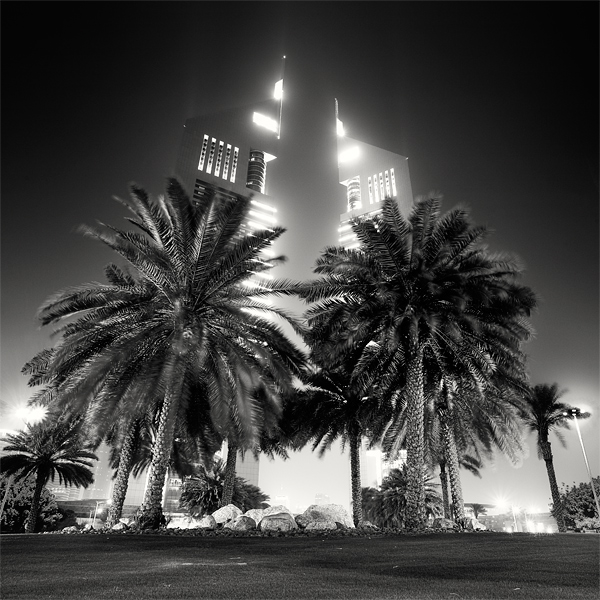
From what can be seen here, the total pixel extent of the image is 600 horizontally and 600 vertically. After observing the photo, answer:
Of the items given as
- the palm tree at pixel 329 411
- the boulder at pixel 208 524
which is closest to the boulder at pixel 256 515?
the boulder at pixel 208 524

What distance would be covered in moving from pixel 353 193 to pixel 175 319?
552 ft

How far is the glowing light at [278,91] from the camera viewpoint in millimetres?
182375

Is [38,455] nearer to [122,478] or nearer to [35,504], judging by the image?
[35,504]

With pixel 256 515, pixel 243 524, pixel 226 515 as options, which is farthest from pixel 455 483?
pixel 243 524

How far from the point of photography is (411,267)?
17156 millimetres

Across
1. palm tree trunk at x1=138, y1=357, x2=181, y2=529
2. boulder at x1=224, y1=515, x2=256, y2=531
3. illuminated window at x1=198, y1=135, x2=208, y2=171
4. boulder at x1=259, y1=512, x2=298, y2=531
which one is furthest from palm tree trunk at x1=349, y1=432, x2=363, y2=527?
illuminated window at x1=198, y1=135, x2=208, y2=171

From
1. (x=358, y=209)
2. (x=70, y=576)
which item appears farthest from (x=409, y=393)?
(x=358, y=209)

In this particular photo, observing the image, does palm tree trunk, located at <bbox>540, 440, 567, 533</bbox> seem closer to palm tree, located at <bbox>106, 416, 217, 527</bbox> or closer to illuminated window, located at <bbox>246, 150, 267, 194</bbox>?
palm tree, located at <bbox>106, 416, 217, 527</bbox>

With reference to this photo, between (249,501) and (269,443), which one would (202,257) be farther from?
(249,501)

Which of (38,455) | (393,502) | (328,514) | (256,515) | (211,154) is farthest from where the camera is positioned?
(211,154)

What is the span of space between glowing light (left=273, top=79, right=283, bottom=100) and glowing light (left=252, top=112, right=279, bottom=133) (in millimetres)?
10703

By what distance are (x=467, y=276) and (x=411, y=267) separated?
2.11 meters

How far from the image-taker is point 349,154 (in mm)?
189000

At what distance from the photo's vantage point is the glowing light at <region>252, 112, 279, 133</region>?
176m
